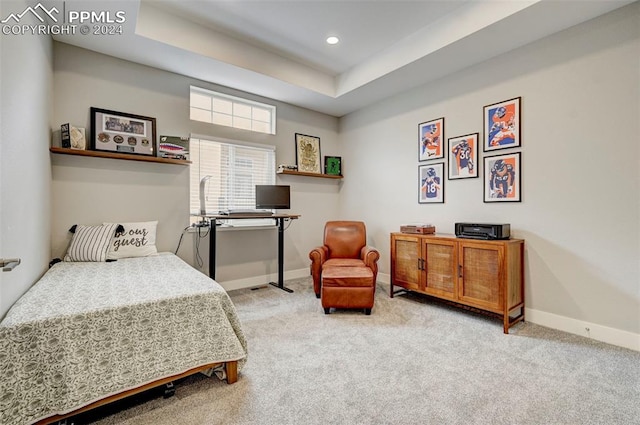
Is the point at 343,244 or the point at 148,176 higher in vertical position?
the point at 148,176

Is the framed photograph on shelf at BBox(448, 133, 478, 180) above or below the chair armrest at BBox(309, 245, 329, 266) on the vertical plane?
above

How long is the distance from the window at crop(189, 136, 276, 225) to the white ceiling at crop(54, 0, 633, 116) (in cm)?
81

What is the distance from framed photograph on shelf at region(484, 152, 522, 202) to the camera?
2.96 metres

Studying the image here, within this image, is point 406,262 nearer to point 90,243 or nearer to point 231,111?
point 231,111

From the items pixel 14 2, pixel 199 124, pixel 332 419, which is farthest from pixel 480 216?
pixel 14 2

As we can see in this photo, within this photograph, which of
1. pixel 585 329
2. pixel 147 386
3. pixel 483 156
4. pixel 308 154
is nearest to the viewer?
pixel 147 386

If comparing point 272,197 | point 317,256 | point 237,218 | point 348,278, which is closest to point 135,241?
point 237,218

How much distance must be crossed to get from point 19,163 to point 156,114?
178cm

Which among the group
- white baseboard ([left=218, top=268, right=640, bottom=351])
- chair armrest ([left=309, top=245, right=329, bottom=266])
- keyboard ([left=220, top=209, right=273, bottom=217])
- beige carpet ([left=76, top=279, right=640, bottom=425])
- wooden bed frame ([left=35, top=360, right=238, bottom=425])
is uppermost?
keyboard ([left=220, top=209, right=273, bottom=217])

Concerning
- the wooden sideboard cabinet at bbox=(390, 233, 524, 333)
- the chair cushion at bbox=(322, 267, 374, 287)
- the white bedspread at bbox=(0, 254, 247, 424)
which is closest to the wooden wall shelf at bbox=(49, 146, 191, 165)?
the white bedspread at bbox=(0, 254, 247, 424)

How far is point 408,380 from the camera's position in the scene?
188 cm

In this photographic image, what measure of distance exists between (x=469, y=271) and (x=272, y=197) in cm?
251

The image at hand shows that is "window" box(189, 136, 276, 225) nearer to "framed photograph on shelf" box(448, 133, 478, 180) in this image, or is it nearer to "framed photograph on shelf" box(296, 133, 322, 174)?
"framed photograph on shelf" box(296, 133, 322, 174)

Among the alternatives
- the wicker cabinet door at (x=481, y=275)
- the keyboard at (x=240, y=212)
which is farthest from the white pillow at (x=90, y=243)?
the wicker cabinet door at (x=481, y=275)
